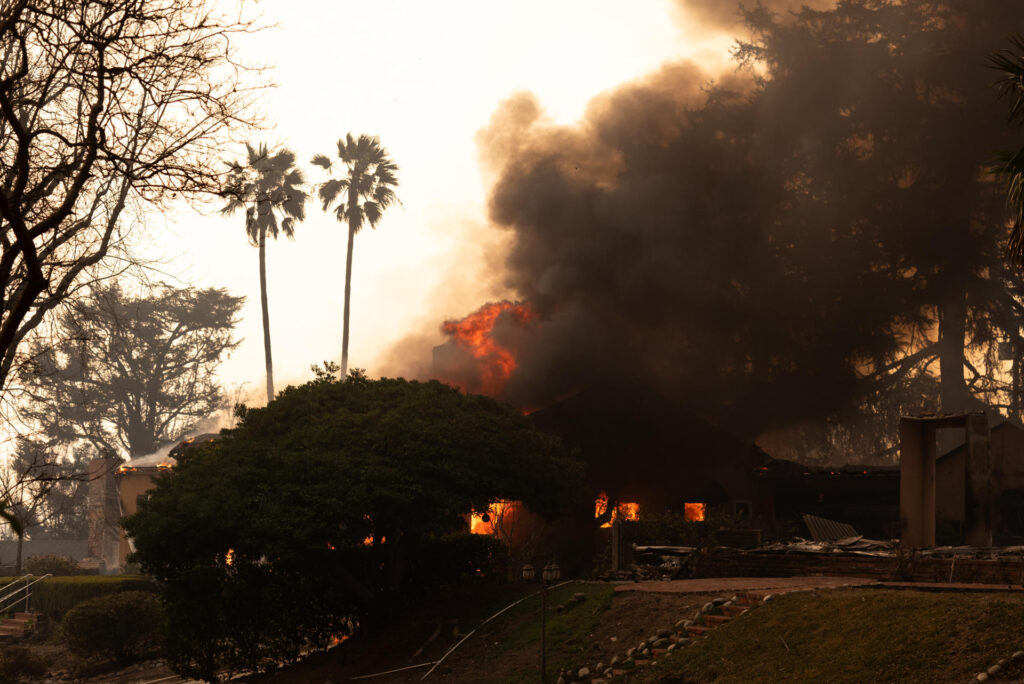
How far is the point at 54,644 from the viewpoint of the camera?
29.7 m

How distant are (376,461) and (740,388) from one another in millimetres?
28087

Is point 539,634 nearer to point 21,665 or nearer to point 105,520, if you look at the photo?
point 21,665

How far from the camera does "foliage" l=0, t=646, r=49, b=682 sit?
25578 mm

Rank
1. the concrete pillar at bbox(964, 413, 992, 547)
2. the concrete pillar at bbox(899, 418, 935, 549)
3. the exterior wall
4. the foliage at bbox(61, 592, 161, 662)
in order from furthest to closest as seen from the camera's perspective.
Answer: the exterior wall
the foliage at bbox(61, 592, 161, 662)
the concrete pillar at bbox(899, 418, 935, 549)
the concrete pillar at bbox(964, 413, 992, 547)

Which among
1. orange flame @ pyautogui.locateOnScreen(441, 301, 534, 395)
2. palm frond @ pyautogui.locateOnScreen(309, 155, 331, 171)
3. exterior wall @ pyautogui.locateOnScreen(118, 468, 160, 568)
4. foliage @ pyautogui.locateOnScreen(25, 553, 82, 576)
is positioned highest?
palm frond @ pyautogui.locateOnScreen(309, 155, 331, 171)

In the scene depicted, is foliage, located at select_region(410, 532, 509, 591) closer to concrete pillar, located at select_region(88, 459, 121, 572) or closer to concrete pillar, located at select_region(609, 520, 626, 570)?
concrete pillar, located at select_region(609, 520, 626, 570)

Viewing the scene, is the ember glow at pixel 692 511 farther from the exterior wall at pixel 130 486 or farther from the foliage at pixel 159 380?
the foliage at pixel 159 380

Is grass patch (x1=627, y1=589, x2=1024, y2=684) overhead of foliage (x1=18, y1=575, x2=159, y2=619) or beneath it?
overhead

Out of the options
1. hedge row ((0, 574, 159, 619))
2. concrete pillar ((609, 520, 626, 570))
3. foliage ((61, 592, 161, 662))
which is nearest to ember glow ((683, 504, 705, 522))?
concrete pillar ((609, 520, 626, 570))

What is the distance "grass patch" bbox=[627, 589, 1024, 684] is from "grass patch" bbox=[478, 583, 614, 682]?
2381 mm

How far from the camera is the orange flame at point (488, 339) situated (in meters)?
39.7

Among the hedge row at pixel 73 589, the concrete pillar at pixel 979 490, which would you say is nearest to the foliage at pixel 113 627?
the hedge row at pixel 73 589

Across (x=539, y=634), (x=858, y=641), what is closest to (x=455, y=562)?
(x=539, y=634)

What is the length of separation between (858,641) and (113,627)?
19.9 meters
